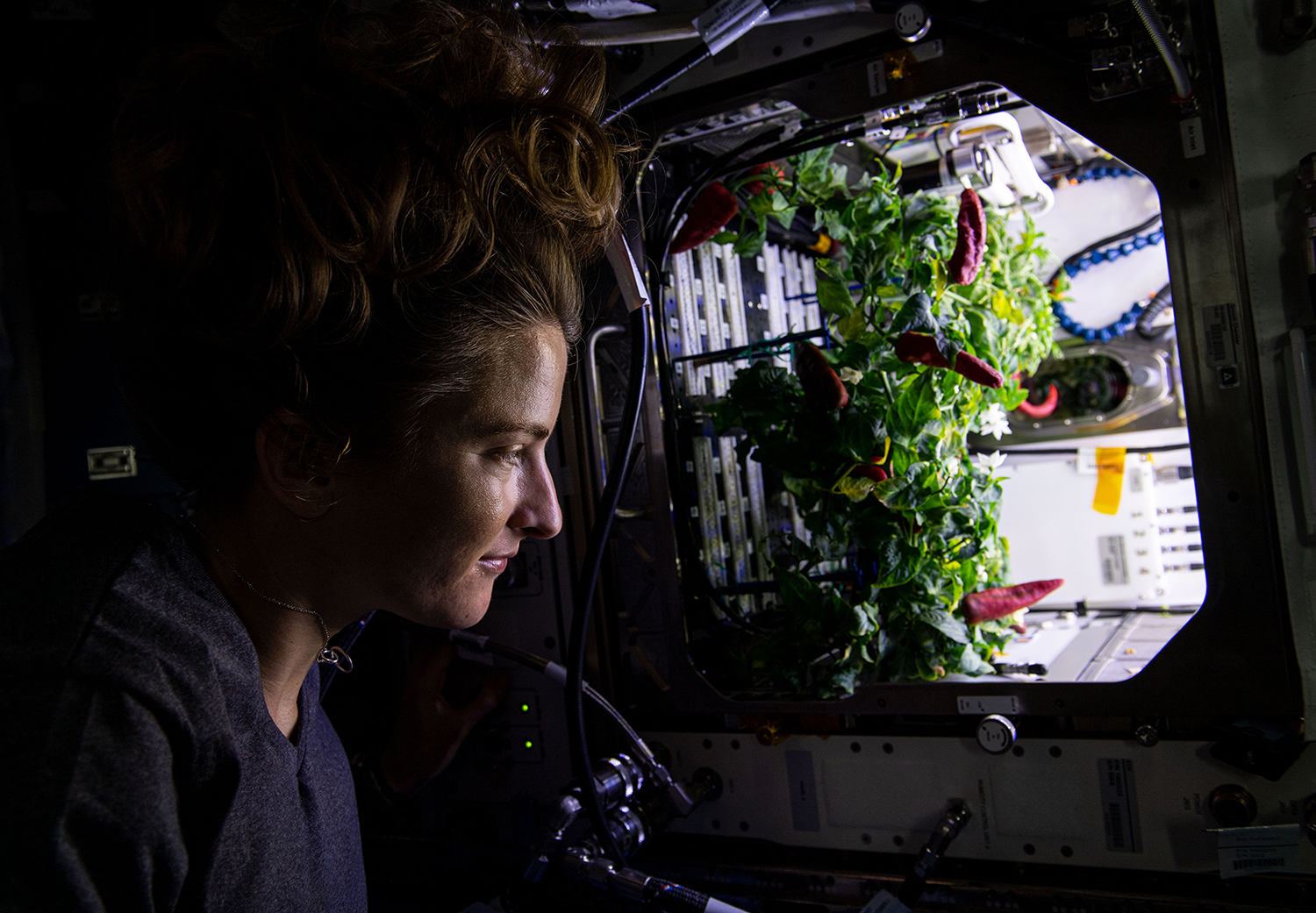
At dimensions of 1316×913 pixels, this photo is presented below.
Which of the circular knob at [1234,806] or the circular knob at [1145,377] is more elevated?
the circular knob at [1145,377]

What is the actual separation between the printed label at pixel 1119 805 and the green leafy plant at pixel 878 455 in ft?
1.07

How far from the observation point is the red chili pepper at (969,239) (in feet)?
5.86

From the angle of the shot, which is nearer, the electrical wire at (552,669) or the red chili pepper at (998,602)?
the electrical wire at (552,669)

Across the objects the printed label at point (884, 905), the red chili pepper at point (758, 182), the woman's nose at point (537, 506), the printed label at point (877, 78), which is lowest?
the printed label at point (884, 905)

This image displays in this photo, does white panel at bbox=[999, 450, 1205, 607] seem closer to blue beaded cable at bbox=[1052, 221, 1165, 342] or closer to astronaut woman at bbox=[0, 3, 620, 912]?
blue beaded cable at bbox=[1052, 221, 1165, 342]

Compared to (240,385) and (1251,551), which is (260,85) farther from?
(1251,551)

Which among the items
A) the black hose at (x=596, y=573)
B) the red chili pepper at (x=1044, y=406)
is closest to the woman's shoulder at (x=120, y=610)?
the black hose at (x=596, y=573)

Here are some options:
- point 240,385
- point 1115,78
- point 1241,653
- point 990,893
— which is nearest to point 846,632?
point 990,893

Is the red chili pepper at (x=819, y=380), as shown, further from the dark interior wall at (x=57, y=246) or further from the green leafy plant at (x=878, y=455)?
the dark interior wall at (x=57, y=246)

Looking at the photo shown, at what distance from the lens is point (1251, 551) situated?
54.6 inches

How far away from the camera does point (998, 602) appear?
76.7 inches

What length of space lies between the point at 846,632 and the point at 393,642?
1.19 metres

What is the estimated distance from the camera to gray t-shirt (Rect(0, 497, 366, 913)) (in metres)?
0.77

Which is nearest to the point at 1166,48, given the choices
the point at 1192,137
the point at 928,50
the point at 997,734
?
the point at 1192,137
